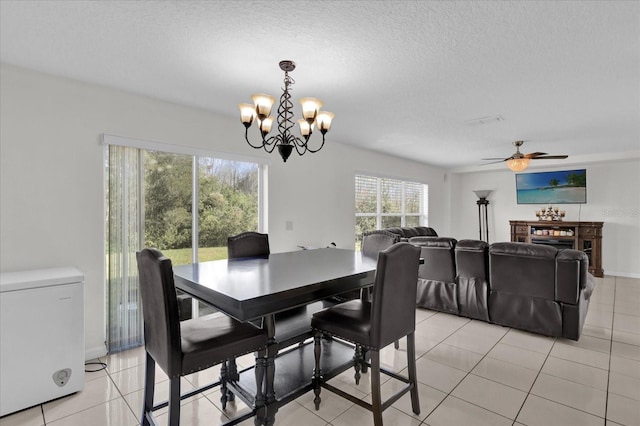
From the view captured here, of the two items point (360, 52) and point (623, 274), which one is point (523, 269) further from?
point (623, 274)

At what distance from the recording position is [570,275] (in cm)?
306

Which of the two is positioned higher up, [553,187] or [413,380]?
[553,187]

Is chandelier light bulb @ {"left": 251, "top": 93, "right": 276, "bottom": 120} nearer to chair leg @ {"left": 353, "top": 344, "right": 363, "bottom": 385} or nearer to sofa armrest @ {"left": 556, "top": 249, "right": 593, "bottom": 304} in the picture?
chair leg @ {"left": 353, "top": 344, "right": 363, "bottom": 385}

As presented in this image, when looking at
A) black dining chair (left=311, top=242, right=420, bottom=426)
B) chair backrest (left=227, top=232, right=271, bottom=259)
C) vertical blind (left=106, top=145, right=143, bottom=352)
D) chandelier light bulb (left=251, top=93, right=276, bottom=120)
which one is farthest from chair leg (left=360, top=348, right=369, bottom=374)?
vertical blind (left=106, top=145, right=143, bottom=352)

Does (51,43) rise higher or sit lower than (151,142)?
higher

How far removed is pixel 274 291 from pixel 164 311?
20.4 inches

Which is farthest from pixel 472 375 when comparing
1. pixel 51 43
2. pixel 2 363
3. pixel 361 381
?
pixel 51 43

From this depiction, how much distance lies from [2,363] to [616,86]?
16.8 feet

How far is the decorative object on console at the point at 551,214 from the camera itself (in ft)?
22.1

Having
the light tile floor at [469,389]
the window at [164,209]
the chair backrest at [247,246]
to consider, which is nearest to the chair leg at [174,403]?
the light tile floor at [469,389]

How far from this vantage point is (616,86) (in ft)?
9.49

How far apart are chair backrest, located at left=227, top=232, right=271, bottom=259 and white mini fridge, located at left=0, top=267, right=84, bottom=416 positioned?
42.9 inches

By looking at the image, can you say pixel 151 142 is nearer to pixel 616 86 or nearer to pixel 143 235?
pixel 143 235

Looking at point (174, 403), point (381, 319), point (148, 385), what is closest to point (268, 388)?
point (174, 403)
